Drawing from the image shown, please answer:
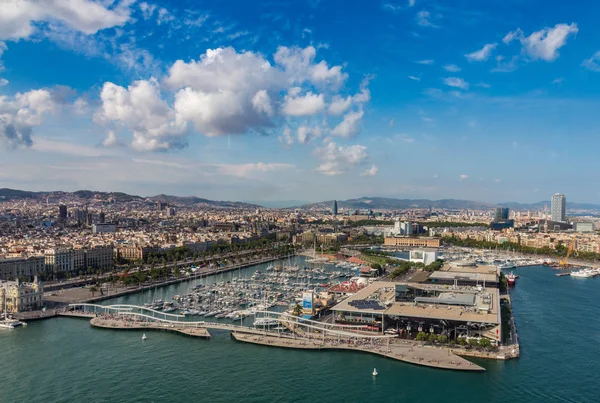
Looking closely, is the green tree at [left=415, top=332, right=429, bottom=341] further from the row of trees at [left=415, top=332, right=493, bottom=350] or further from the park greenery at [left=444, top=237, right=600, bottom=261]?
the park greenery at [left=444, top=237, right=600, bottom=261]

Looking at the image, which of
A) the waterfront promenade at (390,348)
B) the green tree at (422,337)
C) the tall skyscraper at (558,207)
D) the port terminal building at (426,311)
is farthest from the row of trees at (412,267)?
the tall skyscraper at (558,207)

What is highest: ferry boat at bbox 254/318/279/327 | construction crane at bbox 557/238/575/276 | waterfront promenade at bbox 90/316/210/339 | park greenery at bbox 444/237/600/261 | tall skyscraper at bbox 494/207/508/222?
tall skyscraper at bbox 494/207/508/222

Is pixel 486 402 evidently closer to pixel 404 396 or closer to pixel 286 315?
pixel 404 396

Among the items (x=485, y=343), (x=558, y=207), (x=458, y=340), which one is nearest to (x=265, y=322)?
(x=458, y=340)

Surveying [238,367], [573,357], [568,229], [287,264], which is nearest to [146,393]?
[238,367]

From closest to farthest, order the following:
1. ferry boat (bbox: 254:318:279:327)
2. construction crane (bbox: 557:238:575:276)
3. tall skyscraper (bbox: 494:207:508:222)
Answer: ferry boat (bbox: 254:318:279:327)
construction crane (bbox: 557:238:575:276)
tall skyscraper (bbox: 494:207:508:222)

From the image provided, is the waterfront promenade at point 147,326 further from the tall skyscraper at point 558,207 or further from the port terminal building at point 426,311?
the tall skyscraper at point 558,207

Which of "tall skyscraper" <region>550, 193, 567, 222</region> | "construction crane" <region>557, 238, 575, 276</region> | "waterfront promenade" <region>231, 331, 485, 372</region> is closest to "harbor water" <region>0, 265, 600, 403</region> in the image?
"waterfront promenade" <region>231, 331, 485, 372</region>
